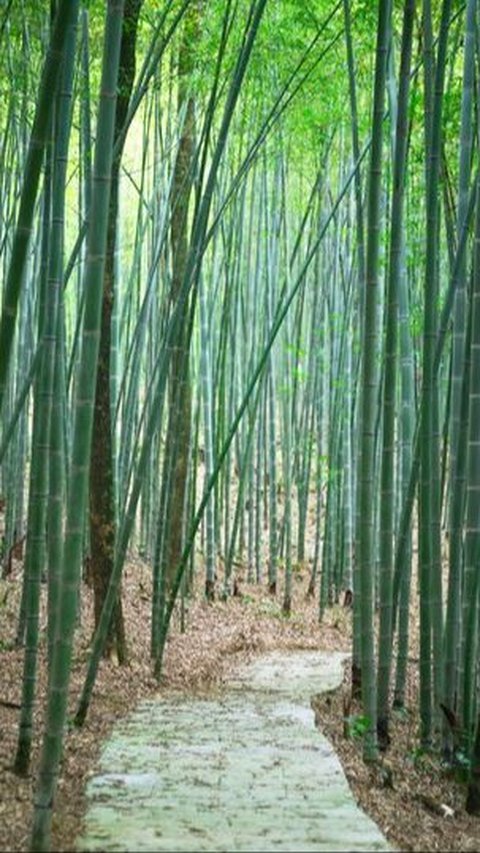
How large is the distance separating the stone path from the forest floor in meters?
0.09

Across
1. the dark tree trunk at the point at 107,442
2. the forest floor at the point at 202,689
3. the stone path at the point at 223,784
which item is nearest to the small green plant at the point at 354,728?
the forest floor at the point at 202,689

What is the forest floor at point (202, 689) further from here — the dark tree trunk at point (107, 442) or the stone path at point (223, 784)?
the dark tree trunk at point (107, 442)

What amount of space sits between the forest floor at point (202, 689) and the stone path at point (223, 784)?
0.29 feet

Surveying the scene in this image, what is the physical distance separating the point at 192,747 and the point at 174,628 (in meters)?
3.84

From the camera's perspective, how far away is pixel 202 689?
5.79 metres

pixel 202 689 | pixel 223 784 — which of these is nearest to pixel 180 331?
pixel 202 689

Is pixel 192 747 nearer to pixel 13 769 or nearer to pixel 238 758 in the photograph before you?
pixel 238 758

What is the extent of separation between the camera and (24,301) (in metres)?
8.18

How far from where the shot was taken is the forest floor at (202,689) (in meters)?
3.40

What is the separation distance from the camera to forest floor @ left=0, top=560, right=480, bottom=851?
340 cm

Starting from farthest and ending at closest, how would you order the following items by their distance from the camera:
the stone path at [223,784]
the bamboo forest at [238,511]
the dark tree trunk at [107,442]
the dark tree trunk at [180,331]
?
1. the dark tree trunk at [180,331]
2. the dark tree trunk at [107,442]
3. the bamboo forest at [238,511]
4. the stone path at [223,784]

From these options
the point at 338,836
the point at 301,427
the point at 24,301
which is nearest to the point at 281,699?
the point at 338,836

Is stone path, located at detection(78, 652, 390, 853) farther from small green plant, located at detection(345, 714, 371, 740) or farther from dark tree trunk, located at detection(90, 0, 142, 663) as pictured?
dark tree trunk, located at detection(90, 0, 142, 663)

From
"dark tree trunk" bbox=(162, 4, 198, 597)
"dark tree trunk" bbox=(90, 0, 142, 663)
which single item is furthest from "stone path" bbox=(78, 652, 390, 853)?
"dark tree trunk" bbox=(162, 4, 198, 597)
